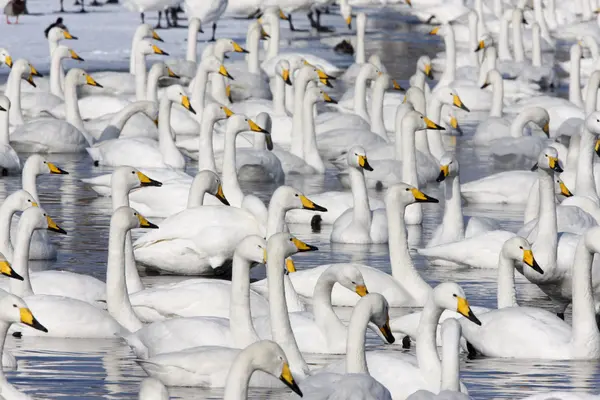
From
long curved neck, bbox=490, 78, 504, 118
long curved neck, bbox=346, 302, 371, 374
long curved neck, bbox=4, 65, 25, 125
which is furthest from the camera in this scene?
long curved neck, bbox=490, 78, 504, 118

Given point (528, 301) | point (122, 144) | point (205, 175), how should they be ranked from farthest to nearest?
point (122, 144), point (205, 175), point (528, 301)

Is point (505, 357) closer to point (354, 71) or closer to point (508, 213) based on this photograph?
point (508, 213)

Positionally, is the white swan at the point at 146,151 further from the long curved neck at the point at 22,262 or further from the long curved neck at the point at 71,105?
the long curved neck at the point at 22,262

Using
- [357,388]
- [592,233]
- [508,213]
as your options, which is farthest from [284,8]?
[357,388]

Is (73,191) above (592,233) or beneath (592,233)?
beneath

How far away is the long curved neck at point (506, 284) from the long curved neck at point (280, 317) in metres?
2.04

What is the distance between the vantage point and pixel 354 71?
30109mm

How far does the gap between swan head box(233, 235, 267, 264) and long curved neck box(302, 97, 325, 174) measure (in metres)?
9.64

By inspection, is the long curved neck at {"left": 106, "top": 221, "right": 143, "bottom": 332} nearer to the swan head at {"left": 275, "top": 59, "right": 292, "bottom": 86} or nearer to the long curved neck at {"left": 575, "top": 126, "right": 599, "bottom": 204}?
the long curved neck at {"left": 575, "top": 126, "right": 599, "bottom": 204}

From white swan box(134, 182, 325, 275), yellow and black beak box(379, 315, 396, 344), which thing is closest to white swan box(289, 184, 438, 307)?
white swan box(134, 182, 325, 275)

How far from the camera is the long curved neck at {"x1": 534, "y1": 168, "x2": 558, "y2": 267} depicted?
12.3 metres

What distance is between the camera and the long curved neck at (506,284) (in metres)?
11.3

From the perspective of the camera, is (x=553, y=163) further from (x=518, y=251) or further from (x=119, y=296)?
(x=119, y=296)

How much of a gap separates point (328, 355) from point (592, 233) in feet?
6.41
